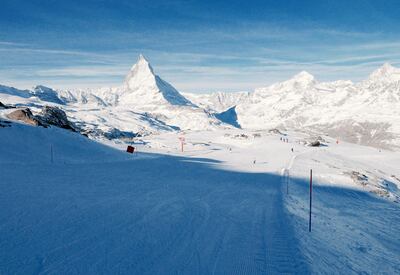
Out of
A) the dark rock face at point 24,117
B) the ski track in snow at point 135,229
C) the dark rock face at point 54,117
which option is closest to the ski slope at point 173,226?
the ski track in snow at point 135,229

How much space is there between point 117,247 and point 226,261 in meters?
4.53

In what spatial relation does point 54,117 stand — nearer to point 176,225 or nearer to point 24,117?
point 24,117

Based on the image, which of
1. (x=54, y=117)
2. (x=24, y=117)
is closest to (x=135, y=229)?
(x=24, y=117)

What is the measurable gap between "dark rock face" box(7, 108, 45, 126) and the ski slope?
17.9 meters

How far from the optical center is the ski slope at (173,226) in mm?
13336

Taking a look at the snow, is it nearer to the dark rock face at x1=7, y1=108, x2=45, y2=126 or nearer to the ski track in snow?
the ski track in snow

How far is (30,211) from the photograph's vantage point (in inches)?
690

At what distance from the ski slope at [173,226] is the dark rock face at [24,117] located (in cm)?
1789

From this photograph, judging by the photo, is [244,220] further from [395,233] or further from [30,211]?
[395,233]

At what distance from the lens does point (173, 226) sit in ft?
59.2

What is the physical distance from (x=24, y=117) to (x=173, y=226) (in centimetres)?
4571

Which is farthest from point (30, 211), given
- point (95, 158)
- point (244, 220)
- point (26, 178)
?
point (95, 158)

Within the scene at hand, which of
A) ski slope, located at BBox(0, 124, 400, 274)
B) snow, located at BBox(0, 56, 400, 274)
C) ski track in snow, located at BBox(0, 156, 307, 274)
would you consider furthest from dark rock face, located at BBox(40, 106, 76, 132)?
ski track in snow, located at BBox(0, 156, 307, 274)

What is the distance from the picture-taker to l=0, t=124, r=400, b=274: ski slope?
13.3 metres
